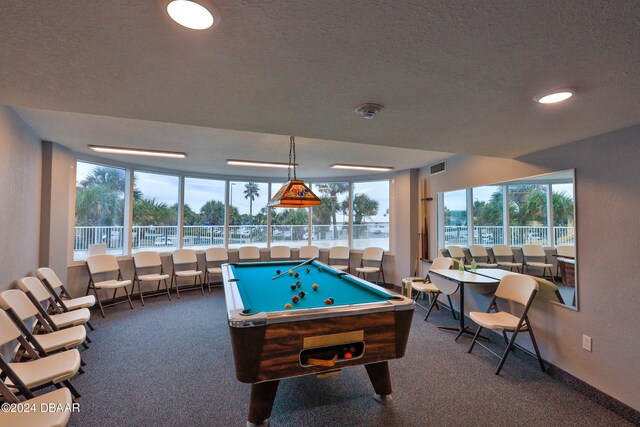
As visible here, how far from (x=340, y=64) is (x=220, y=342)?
11.0ft

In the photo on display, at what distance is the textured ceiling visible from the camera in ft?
3.49

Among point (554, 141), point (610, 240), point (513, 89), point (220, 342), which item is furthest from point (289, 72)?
point (220, 342)

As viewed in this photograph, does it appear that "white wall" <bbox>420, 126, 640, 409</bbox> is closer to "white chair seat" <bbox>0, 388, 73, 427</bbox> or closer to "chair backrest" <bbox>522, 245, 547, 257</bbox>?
"chair backrest" <bbox>522, 245, 547, 257</bbox>

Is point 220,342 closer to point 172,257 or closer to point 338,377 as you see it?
point 338,377

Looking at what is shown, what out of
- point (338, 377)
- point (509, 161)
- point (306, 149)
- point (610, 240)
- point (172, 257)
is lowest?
point (338, 377)

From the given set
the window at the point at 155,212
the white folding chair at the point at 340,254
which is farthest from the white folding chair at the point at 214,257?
the white folding chair at the point at 340,254

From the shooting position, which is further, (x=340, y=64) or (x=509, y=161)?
(x=509, y=161)

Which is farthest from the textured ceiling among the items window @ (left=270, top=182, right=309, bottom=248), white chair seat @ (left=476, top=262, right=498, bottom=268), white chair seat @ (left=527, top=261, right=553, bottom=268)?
window @ (left=270, top=182, right=309, bottom=248)

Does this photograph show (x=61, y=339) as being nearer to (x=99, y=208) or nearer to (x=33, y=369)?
(x=33, y=369)

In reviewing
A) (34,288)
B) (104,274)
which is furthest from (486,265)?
(104,274)

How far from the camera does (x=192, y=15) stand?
1088 millimetres

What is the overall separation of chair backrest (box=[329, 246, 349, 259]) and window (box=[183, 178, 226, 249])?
251 cm

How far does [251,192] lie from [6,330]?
509 centimetres

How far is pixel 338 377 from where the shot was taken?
2729 mm
